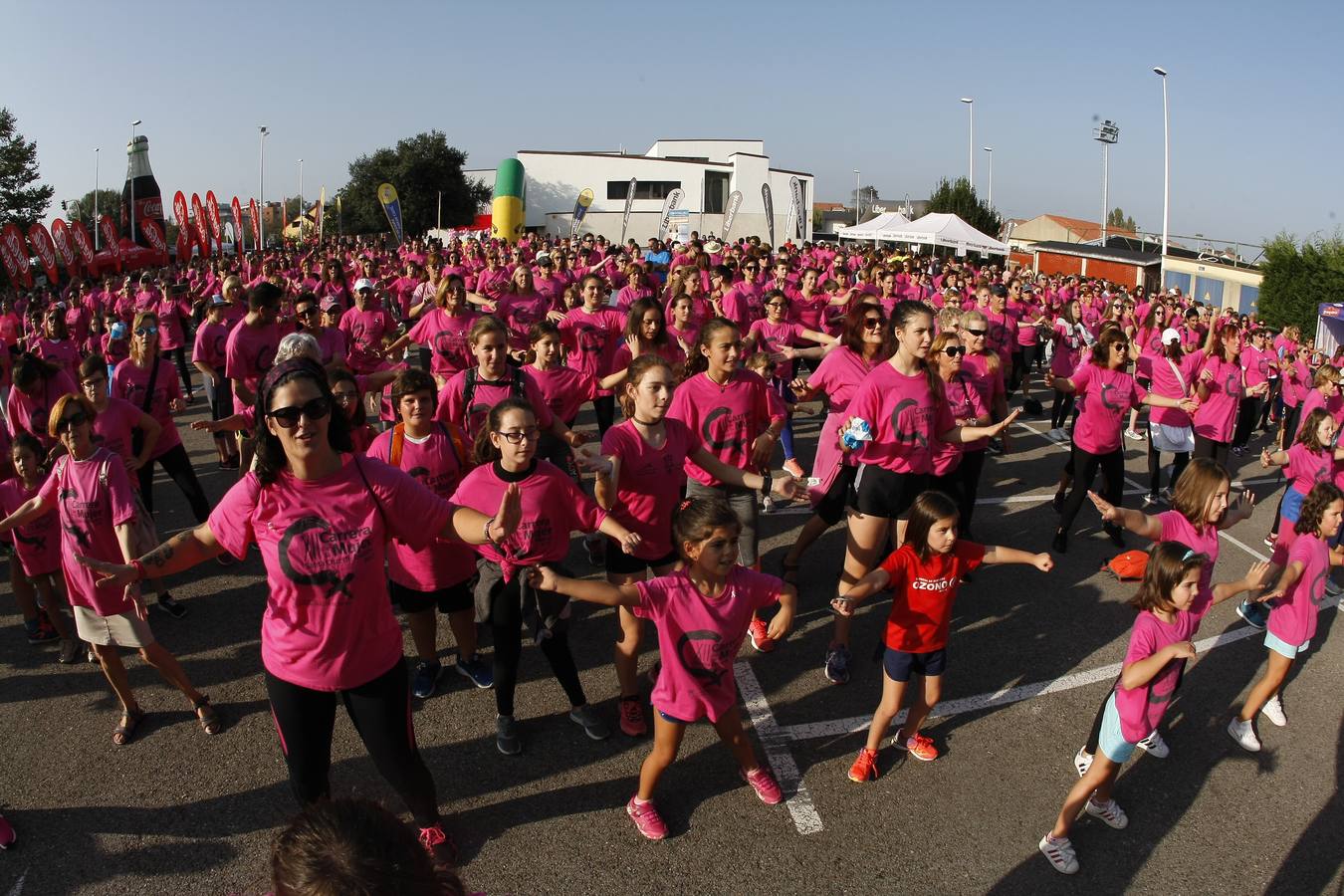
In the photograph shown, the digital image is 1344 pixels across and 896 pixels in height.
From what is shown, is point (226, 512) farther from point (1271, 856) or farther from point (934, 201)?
point (934, 201)

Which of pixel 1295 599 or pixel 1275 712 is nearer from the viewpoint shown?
pixel 1295 599

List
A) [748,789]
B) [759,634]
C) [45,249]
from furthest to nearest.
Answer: [45,249] < [759,634] < [748,789]

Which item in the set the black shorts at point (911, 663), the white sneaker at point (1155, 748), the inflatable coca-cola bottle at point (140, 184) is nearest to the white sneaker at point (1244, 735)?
the white sneaker at point (1155, 748)

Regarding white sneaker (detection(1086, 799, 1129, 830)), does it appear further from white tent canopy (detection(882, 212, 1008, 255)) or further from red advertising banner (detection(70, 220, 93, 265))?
red advertising banner (detection(70, 220, 93, 265))

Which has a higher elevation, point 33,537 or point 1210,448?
point 1210,448

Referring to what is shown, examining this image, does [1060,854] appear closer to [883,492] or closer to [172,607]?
[883,492]

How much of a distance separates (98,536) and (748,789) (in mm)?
3465

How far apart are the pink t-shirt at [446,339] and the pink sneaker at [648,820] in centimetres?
439

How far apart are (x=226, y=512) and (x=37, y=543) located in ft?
10.1

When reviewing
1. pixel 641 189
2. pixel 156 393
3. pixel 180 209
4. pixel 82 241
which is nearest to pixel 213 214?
pixel 180 209

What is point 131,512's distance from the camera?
168 inches

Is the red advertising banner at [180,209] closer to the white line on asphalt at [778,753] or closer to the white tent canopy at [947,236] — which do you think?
the white tent canopy at [947,236]

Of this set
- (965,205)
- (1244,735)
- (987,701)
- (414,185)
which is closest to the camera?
(1244,735)

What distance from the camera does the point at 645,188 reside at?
210ft
